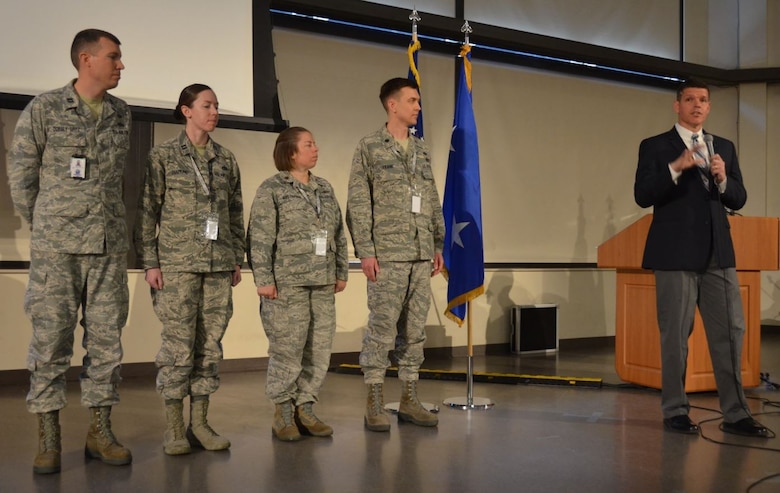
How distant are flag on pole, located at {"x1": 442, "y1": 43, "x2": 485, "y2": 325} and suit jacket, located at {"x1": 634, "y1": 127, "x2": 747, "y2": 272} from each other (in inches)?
44.7

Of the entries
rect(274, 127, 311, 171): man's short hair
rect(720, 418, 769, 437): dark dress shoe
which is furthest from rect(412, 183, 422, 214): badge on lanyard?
rect(720, 418, 769, 437): dark dress shoe

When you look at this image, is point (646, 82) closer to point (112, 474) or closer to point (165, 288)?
point (165, 288)

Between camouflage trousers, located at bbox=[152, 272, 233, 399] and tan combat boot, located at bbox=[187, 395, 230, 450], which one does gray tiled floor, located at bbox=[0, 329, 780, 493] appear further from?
camouflage trousers, located at bbox=[152, 272, 233, 399]

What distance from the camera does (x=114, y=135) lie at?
3.45 meters

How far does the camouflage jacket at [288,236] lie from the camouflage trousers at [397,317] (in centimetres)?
33

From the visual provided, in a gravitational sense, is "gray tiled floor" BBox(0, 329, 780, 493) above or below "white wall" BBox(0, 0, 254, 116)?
below

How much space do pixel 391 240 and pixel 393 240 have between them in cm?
1

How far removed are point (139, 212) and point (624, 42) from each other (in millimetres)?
6936

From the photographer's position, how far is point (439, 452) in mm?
3633

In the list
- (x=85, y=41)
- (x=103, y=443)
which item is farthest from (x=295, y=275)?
(x=85, y=41)

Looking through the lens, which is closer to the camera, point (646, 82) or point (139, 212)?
→ point (139, 212)

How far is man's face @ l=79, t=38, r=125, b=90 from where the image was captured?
131 inches

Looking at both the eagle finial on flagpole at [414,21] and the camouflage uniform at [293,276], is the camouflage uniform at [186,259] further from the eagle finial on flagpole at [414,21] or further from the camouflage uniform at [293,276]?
the eagle finial on flagpole at [414,21]

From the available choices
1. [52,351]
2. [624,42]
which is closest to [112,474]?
[52,351]
